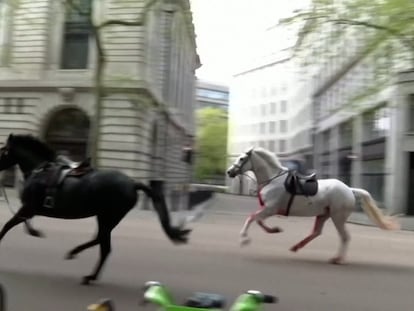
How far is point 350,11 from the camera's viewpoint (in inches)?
398

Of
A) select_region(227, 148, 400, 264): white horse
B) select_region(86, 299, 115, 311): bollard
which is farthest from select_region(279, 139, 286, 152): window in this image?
select_region(86, 299, 115, 311): bollard

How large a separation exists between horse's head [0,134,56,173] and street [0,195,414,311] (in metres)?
1.43

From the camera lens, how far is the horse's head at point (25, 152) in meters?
8.23

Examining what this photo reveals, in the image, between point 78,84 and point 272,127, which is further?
point 272,127

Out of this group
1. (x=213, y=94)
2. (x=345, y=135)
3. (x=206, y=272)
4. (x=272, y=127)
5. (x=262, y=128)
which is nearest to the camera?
(x=206, y=272)

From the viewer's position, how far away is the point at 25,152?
828cm

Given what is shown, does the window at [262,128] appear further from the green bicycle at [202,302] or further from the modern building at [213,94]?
the green bicycle at [202,302]

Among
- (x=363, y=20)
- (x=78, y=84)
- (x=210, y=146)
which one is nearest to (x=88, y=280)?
(x=363, y=20)

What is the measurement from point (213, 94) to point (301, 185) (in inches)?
4801

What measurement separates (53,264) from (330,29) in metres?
5.86

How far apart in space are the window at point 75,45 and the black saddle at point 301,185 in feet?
72.0

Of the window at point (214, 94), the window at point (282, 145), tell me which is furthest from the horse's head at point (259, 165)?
the window at point (214, 94)

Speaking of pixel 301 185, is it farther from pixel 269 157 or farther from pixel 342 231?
pixel 342 231

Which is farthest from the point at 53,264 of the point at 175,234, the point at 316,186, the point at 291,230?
the point at 291,230
